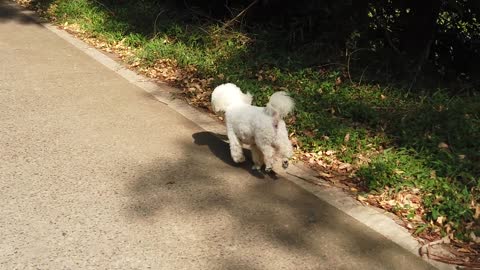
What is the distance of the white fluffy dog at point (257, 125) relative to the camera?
390 centimetres

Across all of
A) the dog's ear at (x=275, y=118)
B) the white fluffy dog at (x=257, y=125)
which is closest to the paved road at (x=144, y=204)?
the white fluffy dog at (x=257, y=125)

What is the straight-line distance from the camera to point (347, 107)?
546cm

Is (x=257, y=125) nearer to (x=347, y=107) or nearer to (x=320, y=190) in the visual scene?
(x=320, y=190)

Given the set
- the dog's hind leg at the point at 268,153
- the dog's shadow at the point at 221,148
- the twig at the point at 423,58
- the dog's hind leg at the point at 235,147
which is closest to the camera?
the dog's hind leg at the point at 268,153

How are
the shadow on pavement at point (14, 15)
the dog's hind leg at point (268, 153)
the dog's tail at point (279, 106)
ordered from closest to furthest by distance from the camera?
the dog's tail at point (279, 106)
the dog's hind leg at point (268, 153)
the shadow on pavement at point (14, 15)

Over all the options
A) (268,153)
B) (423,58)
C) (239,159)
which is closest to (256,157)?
(239,159)

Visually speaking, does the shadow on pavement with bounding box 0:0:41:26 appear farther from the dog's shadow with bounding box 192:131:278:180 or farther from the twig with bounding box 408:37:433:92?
the twig with bounding box 408:37:433:92

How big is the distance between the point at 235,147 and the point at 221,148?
1.86 feet

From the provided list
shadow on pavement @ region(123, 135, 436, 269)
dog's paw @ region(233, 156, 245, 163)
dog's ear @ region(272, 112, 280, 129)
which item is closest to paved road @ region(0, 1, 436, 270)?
shadow on pavement @ region(123, 135, 436, 269)

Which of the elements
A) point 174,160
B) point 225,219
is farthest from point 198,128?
point 225,219

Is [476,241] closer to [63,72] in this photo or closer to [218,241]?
[218,241]

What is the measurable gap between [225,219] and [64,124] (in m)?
2.48

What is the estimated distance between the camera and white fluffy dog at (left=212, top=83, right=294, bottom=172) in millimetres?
3900

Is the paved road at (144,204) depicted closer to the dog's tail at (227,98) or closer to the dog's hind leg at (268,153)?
the dog's hind leg at (268,153)
